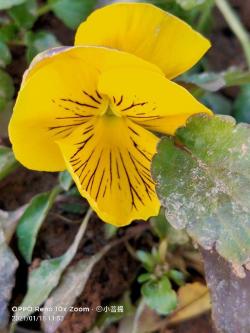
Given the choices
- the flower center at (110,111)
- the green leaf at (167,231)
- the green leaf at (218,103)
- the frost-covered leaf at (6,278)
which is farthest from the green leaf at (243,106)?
the frost-covered leaf at (6,278)

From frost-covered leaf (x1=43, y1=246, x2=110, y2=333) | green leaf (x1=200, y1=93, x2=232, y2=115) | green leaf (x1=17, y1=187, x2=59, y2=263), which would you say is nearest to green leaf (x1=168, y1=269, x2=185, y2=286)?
frost-covered leaf (x1=43, y1=246, x2=110, y2=333)

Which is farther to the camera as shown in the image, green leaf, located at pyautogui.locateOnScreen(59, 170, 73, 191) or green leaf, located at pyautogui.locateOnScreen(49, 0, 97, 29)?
green leaf, located at pyautogui.locateOnScreen(49, 0, 97, 29)

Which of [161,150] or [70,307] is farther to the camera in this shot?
[70,307]

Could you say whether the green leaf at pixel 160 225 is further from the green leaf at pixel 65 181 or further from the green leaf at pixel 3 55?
the green leaf at pixel 3 55

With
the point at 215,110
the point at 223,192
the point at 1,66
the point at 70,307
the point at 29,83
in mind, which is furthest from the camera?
the point at 215,110

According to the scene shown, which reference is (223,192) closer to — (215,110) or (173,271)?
(173,271)

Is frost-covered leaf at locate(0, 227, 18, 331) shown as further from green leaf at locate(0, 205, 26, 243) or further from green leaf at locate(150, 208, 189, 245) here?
green leaf at locate(150, 208, 189, 245)

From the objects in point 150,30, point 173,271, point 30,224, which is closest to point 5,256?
point 30,224
